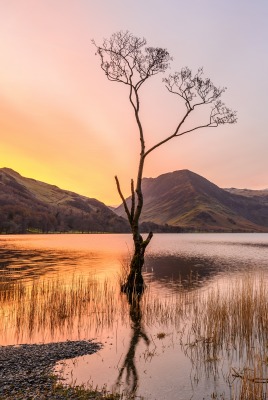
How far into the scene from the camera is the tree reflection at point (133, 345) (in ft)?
40.5

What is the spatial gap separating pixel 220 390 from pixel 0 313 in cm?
1455

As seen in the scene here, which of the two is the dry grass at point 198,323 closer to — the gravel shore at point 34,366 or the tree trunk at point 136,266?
the tree trunk at point 136,266

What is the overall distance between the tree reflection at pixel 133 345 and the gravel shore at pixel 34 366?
169 cm

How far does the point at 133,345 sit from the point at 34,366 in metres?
5.16

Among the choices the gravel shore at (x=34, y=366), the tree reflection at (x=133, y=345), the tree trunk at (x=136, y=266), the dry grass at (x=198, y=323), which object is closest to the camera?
the gravel shore at (x=34, y=366)

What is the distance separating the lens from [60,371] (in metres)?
12.9

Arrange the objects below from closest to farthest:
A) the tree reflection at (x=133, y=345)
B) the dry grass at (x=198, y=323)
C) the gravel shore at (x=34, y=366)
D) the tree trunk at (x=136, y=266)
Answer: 1. the gravel shore at (x=34, y=366)
2. the tree reflection at (x=133, y=345)
3. the dry grass at (x=198, y=323)
4. the tree trunk at (x=136, y=266)

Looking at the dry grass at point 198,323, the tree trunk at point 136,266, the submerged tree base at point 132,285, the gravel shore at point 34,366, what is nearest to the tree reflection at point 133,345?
the dry grass at point 198,323

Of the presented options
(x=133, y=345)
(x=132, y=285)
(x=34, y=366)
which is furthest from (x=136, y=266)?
(x=34, y=366)

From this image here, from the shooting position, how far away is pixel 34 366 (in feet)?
43.2

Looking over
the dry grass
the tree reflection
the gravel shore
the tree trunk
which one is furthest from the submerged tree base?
the gravel shore

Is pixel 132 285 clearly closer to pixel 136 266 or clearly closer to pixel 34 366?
pixel 136 266

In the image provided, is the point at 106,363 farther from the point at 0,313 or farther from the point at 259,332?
the point at 0,313

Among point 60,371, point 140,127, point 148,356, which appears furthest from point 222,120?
point 60,371
